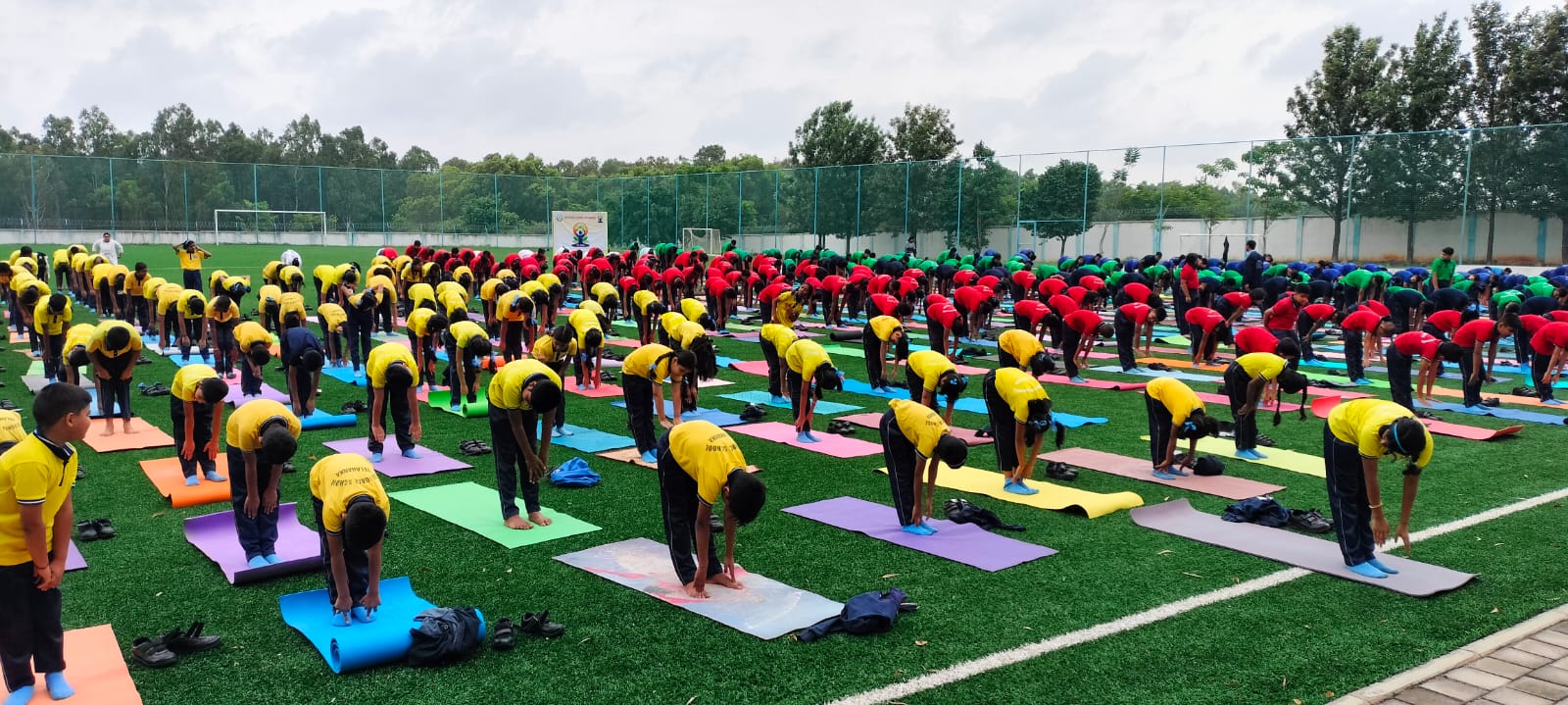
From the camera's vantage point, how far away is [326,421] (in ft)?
40.3

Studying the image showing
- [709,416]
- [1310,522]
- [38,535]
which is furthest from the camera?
[709,416]

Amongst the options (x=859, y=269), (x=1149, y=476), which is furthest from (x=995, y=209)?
(x=1149, y=476)

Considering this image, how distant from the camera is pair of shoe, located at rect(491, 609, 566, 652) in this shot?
6082 millimetres

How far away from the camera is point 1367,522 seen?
7.52 m

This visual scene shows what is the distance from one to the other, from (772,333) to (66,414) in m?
9.79

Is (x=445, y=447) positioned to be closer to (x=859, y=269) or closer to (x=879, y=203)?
(x=859, y=269)

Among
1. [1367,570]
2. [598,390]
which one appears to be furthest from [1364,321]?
[598,390]

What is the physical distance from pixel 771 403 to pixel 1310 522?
7.40 meters

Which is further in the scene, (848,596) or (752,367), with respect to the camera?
(752,367)

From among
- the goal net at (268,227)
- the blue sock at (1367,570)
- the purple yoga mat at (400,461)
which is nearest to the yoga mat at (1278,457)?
the blue sock at (1367,570)

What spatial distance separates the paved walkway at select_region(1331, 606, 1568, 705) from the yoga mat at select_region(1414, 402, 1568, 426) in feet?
28.7

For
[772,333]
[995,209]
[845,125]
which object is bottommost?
[772,333]

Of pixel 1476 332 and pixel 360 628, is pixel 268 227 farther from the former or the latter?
pixel 360 628

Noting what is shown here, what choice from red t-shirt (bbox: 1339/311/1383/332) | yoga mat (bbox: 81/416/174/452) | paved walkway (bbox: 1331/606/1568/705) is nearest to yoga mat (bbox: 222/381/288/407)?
yoga mat (bbox: 81/416/174/452)
